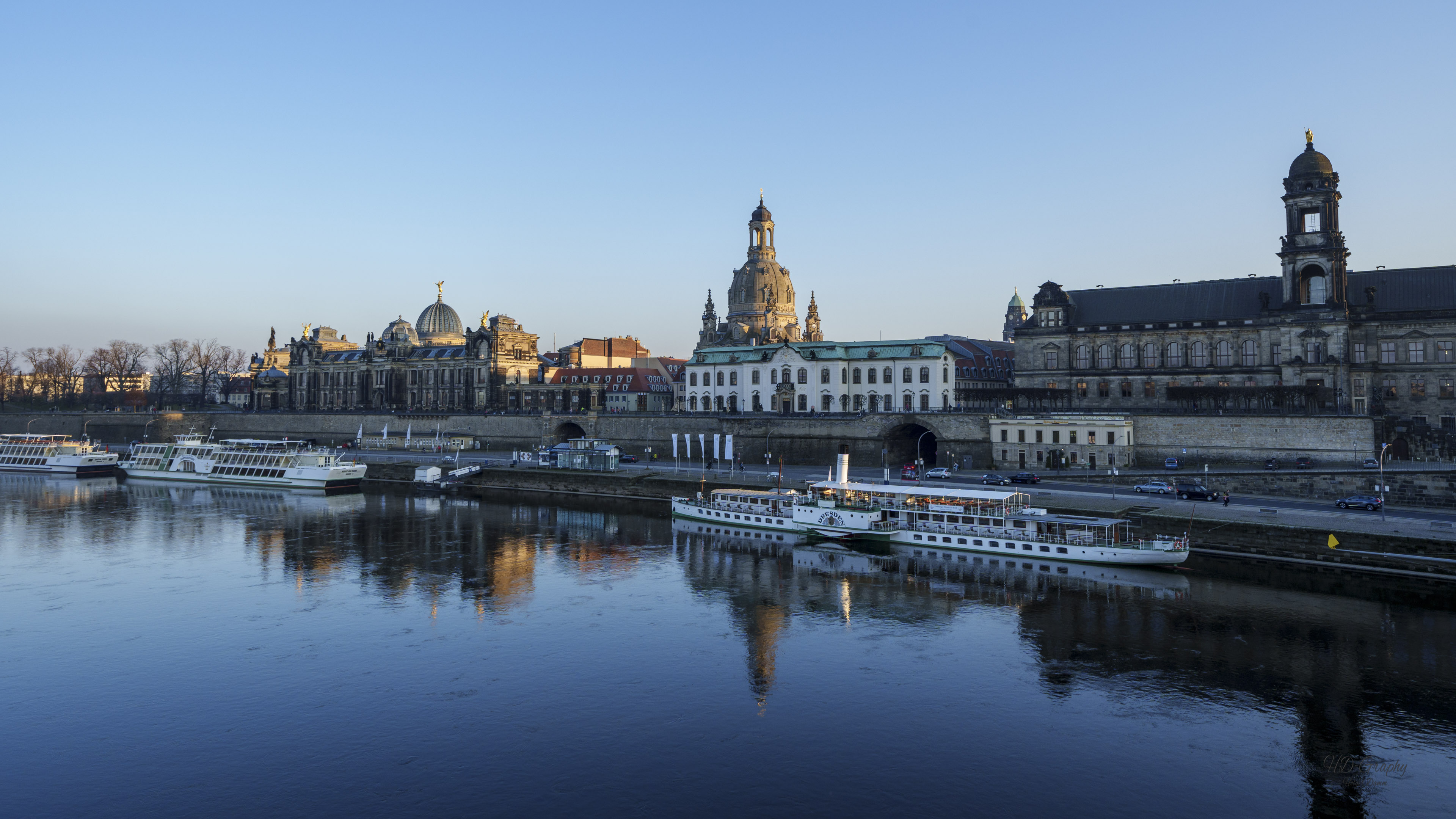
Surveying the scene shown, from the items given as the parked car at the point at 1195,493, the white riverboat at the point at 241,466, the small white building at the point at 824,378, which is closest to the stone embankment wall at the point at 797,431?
the small white building at the point at 824,378

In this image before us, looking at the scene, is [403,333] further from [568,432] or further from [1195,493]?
[1195,493]

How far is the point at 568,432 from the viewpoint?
109m

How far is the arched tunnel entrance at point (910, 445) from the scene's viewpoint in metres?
84.2

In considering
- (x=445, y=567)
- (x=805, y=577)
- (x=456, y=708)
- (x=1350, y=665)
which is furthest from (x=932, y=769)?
(x=445, y=567)

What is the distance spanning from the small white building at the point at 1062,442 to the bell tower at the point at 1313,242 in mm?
19007

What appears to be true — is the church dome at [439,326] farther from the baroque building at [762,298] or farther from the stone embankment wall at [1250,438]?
the stone embankment wall at [1250,438]

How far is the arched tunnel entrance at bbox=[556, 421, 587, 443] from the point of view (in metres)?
108

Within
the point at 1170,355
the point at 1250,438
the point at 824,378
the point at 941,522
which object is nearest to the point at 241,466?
the point at 824,378

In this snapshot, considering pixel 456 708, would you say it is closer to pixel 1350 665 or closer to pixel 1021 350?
pixel 1350 665

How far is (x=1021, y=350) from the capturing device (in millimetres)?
89062

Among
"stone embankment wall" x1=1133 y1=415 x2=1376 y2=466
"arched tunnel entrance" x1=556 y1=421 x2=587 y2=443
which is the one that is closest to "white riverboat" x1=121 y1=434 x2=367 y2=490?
"arched tunnel entrance" x1=556 y1=421 x2=587 y2=443

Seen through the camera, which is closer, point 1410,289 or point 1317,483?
point 1317,483

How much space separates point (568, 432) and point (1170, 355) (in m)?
67.5

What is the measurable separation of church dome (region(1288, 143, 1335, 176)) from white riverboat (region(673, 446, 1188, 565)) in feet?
140
